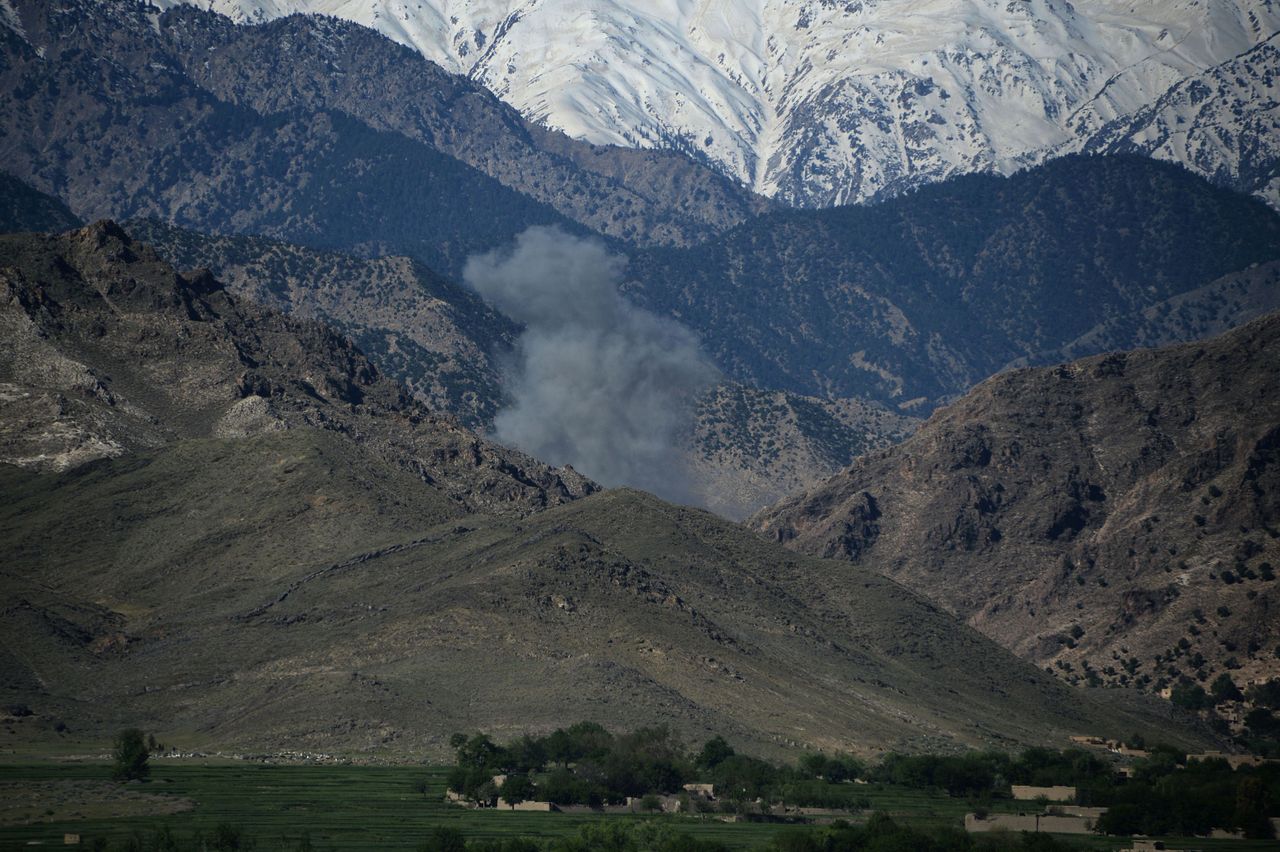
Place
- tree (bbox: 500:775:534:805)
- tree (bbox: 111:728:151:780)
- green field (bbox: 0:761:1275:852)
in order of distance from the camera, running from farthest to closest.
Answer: tree (bbox: 500:775:534:805)
tree (bbox: 111:728:151:780)
green field (bbox: 0:761:1275:852)

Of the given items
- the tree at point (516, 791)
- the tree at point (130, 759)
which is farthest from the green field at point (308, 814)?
the tree at point (516, 791)

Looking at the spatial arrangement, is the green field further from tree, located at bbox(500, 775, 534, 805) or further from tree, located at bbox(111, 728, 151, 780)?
tree, located at bbox(500, 775, 534, 805)

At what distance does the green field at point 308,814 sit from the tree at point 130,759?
125 cm

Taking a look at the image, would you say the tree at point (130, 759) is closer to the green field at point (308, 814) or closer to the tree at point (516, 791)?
the green field at point (308, 814)

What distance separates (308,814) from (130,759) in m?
22.1

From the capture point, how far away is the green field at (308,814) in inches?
6599

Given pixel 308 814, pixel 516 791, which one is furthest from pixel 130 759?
pixel 516 791


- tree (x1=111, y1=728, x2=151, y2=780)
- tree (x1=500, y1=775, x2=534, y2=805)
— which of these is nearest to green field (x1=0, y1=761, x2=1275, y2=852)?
tree (x1=111, y1=728, x2=151, y2=780)

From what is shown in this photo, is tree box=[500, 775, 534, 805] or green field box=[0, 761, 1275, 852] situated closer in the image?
green field box=[0, 761, 1275, 852]

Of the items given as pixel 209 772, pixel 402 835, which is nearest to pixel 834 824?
pixel 402 835

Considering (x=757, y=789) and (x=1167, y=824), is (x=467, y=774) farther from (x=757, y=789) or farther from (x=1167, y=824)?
(x=1167, y=824)

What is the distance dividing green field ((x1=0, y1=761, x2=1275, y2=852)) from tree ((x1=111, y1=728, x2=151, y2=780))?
1.25m

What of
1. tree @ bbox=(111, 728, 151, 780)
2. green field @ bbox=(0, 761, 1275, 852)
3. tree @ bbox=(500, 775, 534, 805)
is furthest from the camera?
tree @ bbox=(500, 775, 534, 805)

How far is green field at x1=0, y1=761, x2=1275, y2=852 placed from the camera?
167625 millimetres
